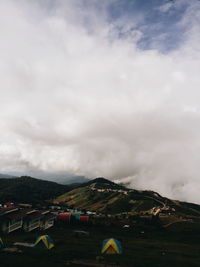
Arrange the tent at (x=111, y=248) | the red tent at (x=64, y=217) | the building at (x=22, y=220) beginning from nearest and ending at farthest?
the tent at (x=111, y=248), the building at (x=22, y=220), the red tent at (x=64, y=217)

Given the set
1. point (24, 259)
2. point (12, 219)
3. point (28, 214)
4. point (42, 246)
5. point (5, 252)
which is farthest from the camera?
point (28, 214)

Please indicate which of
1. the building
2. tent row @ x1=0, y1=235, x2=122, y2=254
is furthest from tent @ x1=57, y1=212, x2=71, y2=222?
tent row @ x1=0, y1=235, x2=122, y2=254

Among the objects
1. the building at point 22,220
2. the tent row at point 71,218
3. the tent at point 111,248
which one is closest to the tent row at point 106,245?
the tent at point 111,248

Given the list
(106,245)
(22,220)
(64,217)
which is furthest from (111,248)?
(64,217)

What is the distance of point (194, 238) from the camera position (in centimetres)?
9269

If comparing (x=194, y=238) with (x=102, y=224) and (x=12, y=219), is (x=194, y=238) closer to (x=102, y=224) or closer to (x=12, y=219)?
(x=102, y=224)

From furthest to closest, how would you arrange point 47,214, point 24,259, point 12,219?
point 47,214, point 12,219, point 24,259

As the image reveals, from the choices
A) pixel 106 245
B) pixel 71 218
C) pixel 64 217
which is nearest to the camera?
pixel 106 245

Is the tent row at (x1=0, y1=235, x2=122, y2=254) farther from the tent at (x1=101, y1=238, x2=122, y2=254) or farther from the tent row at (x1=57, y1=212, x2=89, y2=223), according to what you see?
the tent row at (x1=57, y1=212, x2=89, y2=223)

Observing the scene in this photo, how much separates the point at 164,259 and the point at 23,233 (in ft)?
158

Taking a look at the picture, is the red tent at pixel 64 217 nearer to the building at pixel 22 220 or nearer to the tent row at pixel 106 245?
the building at pixel 22 220

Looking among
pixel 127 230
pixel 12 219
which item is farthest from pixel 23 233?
pixel 127 230

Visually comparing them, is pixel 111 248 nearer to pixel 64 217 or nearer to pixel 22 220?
pixel 22 220

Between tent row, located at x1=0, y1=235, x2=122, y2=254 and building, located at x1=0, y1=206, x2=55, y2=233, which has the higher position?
building, located at x1=0, y1=206, x2=55, y2=233
